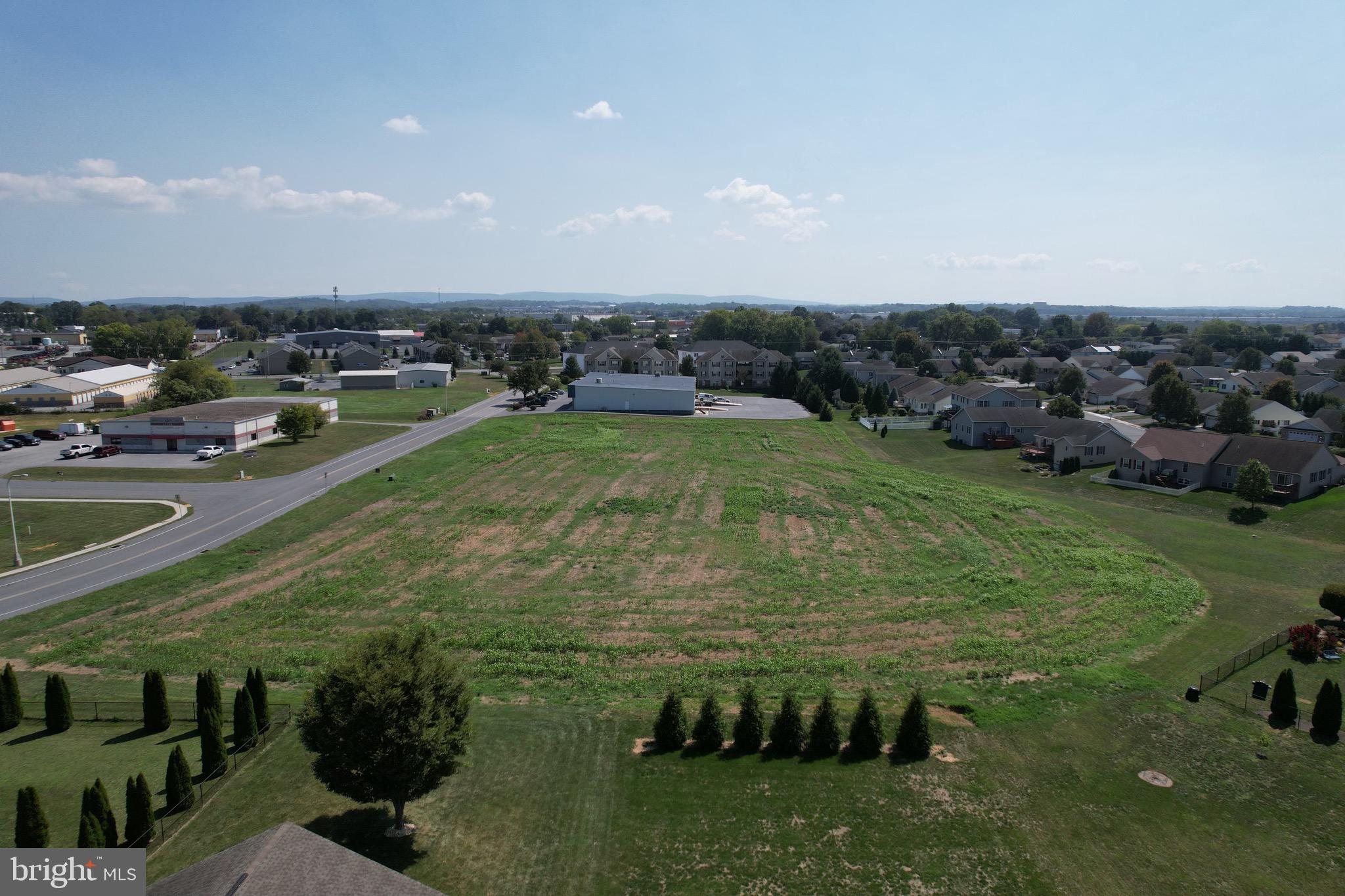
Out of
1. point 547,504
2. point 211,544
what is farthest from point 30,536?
point 547,504

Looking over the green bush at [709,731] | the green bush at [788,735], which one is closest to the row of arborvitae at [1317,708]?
the green bush at [788,735]

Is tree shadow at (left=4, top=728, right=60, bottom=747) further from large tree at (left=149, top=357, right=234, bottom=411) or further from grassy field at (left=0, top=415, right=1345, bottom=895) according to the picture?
large tree at (left=149, top=357, right=234, bottom=411)

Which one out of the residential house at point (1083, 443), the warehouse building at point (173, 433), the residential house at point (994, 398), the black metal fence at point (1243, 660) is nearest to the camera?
the black metal fence at point (1243, 660)

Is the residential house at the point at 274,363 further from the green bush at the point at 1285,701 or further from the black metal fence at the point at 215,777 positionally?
the green bush at the point at 1285,701

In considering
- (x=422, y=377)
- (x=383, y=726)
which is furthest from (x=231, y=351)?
→ (x=383, y=726)

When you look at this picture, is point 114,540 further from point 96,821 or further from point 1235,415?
point 1235,415

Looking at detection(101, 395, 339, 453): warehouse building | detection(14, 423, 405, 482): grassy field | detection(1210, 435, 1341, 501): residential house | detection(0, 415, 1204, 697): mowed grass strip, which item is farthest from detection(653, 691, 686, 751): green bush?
detection(101, 395, 339, 453): warehouse building
